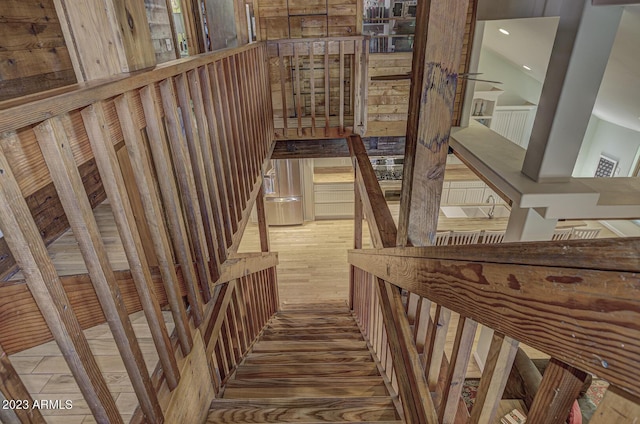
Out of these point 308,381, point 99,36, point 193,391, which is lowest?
point 308,381

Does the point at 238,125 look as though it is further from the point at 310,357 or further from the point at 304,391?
the point at 310,357

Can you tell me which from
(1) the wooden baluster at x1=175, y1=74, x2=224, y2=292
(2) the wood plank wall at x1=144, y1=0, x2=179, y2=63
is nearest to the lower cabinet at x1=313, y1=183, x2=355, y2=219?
(2) the wood plank wall at x1=144, y1=0, x2=179, y2=63

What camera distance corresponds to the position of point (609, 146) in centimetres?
846

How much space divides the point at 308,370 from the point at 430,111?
213 cm

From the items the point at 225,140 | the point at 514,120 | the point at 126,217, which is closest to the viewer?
the point at 126,217

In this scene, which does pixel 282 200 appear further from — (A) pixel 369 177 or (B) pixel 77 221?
(B) pixel 77 221

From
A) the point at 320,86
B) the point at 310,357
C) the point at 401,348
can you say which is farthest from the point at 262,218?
the point at 401,348

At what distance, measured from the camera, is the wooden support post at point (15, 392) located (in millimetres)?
693

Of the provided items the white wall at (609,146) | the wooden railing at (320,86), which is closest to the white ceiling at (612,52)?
the white wall at (609,146)

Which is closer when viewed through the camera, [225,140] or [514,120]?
[225,140]

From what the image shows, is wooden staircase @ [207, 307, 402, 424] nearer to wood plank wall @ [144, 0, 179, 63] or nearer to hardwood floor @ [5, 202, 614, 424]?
hardwood floor @ [5, 202, 614, 424]

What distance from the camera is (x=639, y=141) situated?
7.48m

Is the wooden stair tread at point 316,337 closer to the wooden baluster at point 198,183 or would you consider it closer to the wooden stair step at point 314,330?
the wooden stair step at point 314,330

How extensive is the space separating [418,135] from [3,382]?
53.9 inches
